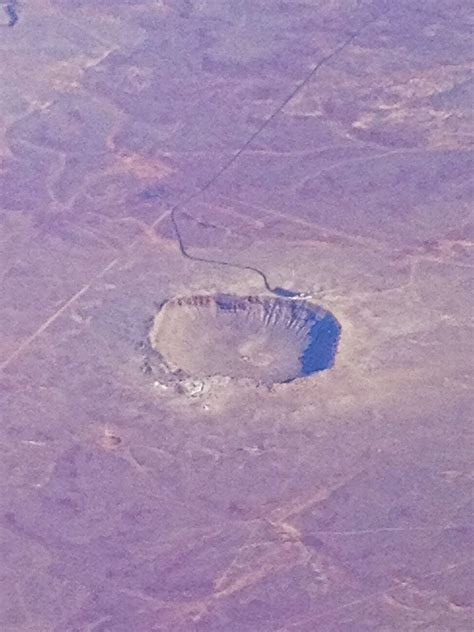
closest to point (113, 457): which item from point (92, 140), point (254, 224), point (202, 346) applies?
point (202, 346)

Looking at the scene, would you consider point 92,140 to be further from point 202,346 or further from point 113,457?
point 113,457

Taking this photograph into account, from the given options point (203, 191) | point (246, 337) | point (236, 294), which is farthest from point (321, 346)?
point (203, 191)

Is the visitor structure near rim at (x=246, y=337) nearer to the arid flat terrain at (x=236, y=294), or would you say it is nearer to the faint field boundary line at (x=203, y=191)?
the arid flat terrain at (x=236, y=294)

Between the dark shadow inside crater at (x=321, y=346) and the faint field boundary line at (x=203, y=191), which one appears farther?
the faint field boundary line at (x=203, y=191)

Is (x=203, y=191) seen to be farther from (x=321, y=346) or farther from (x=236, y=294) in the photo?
(x=321, y=346)

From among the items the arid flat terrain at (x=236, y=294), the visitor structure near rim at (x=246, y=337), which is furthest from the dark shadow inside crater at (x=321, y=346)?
the arid flat terrain at (x=236, y=294)

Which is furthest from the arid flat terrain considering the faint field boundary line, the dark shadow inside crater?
the dark shadow inside crater
